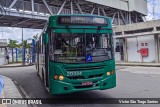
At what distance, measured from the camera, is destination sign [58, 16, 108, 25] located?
785cm

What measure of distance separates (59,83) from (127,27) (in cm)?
2718

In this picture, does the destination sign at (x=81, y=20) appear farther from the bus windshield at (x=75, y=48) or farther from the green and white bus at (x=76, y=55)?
the bus windshield at (x=75, y=48)

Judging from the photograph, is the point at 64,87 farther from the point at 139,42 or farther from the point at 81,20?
the point at 139,42

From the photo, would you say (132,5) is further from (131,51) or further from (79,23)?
(79,23)

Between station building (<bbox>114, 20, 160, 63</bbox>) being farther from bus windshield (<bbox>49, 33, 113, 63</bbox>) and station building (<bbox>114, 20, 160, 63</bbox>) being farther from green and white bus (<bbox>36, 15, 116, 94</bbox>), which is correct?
bus windshield (<bbox>49, 33, 113, 63</bbox>)

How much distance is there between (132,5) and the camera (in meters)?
53.7

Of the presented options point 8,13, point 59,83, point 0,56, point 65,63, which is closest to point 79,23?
point 65,63

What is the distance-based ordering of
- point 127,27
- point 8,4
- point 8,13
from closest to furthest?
point 8,13, point 8,4, point 127,27

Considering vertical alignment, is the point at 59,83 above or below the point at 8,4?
below

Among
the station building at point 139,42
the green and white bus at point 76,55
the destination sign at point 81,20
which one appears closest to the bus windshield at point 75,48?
the green and white bus at point 76,55

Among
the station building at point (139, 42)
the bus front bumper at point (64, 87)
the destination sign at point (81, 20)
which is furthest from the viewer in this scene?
the station building at point (139, 42)

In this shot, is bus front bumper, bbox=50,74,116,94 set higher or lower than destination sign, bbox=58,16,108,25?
lower

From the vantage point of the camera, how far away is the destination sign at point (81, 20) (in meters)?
7.85

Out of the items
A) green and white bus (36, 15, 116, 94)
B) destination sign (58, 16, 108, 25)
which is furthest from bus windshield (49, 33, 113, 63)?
destination sign (58, 16, 108, 25)
